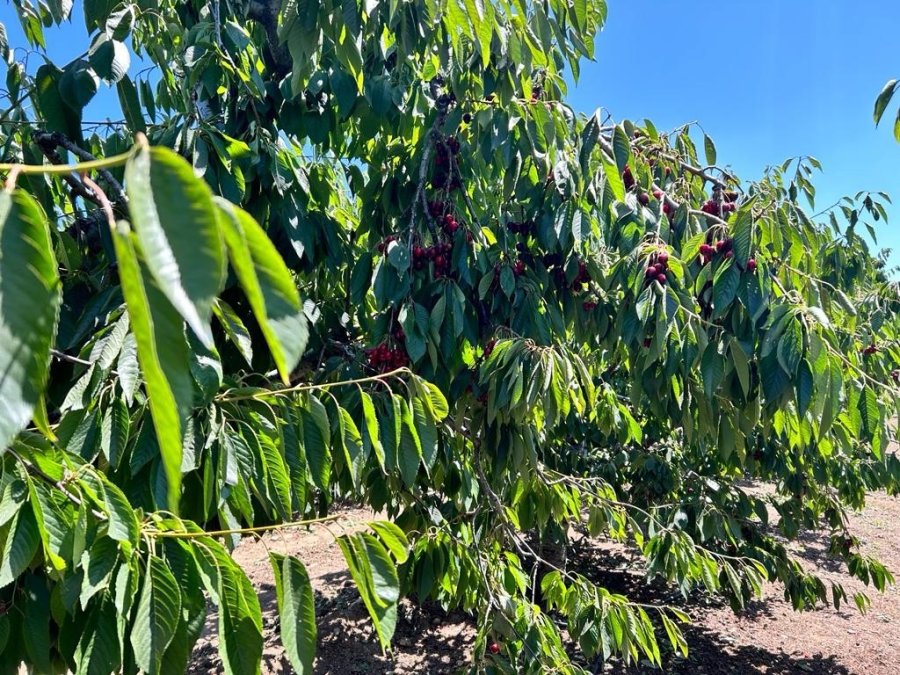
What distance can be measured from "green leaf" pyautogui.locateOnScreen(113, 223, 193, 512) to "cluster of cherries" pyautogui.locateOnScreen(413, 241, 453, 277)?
1.63m

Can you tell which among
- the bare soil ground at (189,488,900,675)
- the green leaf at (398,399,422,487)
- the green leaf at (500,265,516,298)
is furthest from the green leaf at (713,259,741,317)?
the bare soil ground at (189,488,900,675)

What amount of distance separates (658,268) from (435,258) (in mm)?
700

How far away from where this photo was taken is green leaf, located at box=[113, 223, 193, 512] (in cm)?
27

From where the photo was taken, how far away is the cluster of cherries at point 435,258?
75.5 inches

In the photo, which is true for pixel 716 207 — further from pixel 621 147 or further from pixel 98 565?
pixel 98 565

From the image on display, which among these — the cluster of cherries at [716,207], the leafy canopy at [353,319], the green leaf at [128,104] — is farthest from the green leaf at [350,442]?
the cluster of cherries at [716,207]

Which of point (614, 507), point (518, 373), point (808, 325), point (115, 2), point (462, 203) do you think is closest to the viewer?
point (115, 2)

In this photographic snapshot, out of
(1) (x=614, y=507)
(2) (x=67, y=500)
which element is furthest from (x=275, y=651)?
(2) (x=67, y=500)

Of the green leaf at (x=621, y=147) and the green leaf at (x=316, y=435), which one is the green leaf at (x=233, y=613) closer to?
the green leaf at (x=316, y=435)

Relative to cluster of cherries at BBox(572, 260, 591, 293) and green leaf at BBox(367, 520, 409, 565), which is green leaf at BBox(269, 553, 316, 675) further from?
cluster of cherries at BBox(572, 260, 591, 293)

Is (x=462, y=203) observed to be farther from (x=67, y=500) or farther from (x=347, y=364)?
(x=67, y=500)

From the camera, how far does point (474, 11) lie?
3.81 ft

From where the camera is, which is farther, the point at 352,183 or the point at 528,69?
the point at 352,183

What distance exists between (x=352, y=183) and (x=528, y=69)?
1024 millimetres
